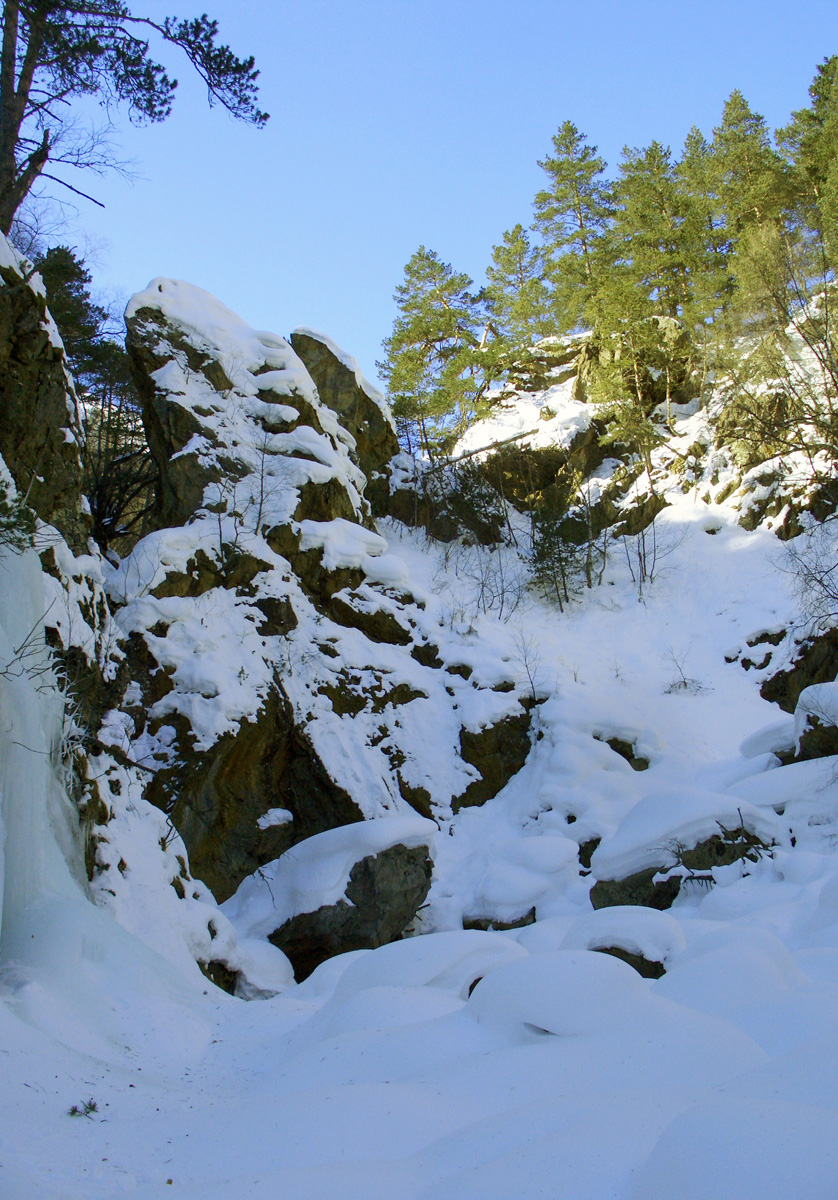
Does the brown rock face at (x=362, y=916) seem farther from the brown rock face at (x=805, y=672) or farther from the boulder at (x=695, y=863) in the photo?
the brown rock face at (x=805, y=672)

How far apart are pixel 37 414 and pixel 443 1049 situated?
7782 mm

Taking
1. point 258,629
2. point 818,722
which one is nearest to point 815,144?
point 818,722

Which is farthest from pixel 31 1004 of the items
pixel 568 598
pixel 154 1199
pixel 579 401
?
pixel 579 401

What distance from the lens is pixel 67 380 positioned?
9.00 m

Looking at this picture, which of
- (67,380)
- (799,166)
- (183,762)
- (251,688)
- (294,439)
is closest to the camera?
(67,380)

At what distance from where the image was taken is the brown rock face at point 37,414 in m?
7.75

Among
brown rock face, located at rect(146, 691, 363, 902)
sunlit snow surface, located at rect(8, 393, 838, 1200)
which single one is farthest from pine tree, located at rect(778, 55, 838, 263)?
sunlit snow surface, located at rect(8, 393, 838, 1200)

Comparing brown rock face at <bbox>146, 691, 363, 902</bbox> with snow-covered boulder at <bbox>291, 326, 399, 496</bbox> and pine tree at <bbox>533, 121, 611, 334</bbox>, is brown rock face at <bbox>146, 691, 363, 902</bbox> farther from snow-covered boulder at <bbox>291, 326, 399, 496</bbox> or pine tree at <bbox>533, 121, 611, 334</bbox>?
pine tree at <bbox>533, 121, 611, 334</bbox>

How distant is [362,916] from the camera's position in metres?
9.41

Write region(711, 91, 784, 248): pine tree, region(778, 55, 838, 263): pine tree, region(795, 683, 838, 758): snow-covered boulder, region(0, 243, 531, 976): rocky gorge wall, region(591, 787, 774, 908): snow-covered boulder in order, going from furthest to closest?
1. region(711, 91, 784, 248): pine tree
2. region(778, 55, 838, 263): pine tree
3. region(795, 683, 838, 758): snow-covered boulder
4. region(591, 787, 774, 908): snow-covered boulder
5. region(0, 243, 531, 976): rocky gorge wall

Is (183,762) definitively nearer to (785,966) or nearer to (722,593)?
(785,966)

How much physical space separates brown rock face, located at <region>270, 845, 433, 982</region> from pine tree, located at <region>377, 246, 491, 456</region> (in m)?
17.1

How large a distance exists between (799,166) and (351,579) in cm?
2448

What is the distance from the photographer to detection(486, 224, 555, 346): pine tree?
26880 mm
